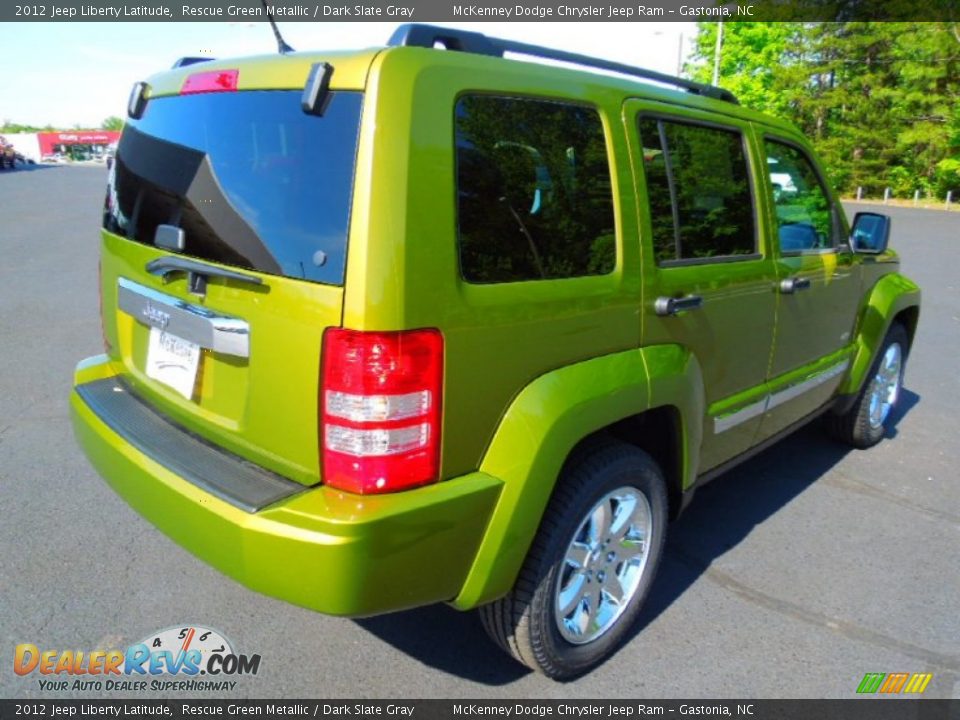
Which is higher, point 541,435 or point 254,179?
point 254,179

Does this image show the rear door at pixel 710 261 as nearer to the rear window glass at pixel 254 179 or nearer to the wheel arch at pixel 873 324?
the rear window glass at pixel 254 179

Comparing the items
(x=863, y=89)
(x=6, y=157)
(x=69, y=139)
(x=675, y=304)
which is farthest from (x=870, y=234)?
(x=69, y=139)

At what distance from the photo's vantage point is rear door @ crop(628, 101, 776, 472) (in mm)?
2553

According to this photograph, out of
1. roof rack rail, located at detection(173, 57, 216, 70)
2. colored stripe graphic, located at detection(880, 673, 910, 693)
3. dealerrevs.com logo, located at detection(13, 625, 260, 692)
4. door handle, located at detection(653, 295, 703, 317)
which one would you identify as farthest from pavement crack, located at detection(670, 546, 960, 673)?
roof rack rail, located at detection(173, 57, 216, 70)

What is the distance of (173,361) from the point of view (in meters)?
2.40

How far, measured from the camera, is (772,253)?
320 centimetres

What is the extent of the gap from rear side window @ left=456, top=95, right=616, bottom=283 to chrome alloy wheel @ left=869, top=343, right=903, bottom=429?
3047mm

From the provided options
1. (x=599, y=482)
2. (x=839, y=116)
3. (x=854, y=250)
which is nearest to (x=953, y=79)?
(x=839, y=116)

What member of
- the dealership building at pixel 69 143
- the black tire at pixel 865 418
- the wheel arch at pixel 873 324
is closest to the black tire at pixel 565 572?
the wheel arch at pixel 873 324

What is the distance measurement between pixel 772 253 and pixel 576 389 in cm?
152

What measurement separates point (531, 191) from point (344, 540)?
44.6 inches

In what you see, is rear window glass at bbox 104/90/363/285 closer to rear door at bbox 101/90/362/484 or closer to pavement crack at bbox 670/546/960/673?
rear door at bbox 101/90/362/484

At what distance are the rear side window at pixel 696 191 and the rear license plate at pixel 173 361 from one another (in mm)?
1595
